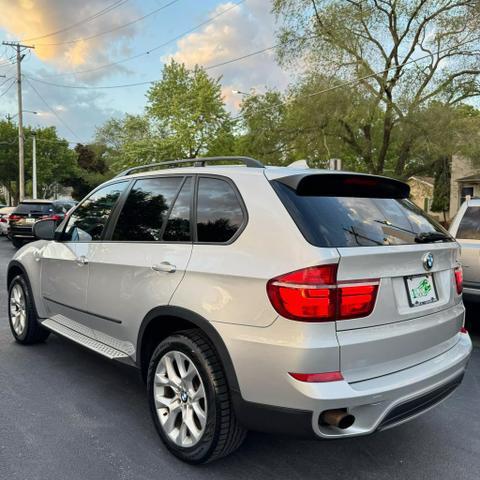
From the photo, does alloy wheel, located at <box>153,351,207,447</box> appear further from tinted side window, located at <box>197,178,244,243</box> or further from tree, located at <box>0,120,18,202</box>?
tree, located at <box>0,120,18,202</box>

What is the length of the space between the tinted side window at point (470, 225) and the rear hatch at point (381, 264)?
288 cm

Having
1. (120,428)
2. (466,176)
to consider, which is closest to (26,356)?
(120,428)

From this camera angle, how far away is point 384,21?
21062mm

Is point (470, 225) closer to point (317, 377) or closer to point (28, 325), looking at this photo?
point (317, 377)

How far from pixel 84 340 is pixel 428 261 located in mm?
2628

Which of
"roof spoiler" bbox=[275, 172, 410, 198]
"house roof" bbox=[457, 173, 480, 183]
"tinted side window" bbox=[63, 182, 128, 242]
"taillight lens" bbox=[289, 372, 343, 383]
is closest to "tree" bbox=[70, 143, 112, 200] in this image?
"house roof" bbox=[457, 173, 480, 183]

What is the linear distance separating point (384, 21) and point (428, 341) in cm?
2159

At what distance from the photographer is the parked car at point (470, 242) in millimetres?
5418

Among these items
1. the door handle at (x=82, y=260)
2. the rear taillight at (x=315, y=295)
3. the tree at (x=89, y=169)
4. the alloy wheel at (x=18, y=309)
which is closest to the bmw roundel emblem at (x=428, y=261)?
the rear taillight at (x=315, y=295)

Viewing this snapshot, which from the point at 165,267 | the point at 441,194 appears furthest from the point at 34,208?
the point at 441,194

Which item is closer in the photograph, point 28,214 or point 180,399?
point 180,399

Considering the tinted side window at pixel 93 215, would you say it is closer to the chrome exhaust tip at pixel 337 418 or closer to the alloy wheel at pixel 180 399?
the alloy wheel at pixel 180 399

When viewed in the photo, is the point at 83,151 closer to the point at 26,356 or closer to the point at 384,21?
the point at 384,21

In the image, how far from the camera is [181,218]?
3.15m
